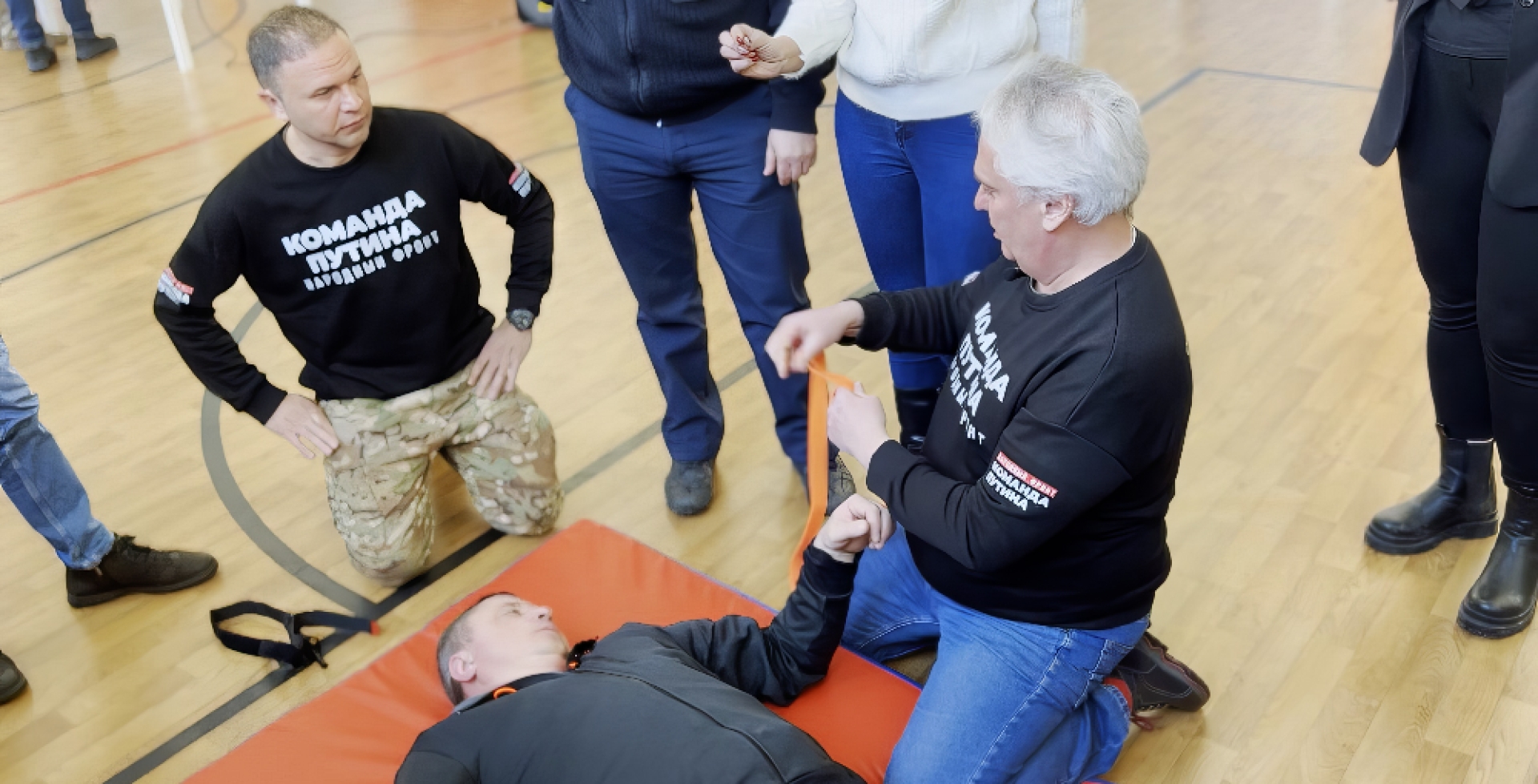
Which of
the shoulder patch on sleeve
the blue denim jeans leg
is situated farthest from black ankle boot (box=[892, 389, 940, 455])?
the blue denim jeans leg

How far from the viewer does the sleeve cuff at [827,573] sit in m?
2.12

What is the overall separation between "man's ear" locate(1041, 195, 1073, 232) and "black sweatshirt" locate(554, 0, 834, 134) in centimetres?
100

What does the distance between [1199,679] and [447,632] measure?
1.39 m

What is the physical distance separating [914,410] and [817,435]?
0.67m

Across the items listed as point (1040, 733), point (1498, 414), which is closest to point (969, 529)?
point (1040, 733)

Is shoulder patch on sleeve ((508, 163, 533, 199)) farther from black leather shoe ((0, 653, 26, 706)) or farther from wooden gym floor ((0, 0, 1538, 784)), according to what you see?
black leather shoe ((0, 653, 26, 706))

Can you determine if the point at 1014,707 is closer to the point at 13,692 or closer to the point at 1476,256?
the point at 1476,256

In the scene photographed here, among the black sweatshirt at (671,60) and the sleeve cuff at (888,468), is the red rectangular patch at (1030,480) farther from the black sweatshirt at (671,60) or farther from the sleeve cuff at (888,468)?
the black sweatshirt at (671,60)

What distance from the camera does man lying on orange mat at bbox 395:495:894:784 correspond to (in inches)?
72.2

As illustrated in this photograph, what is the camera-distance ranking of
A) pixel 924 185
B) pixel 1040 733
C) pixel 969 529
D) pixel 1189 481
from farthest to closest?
pixel 1189 481, pixel 924 185, pixel 1040 733, pixel 969 529

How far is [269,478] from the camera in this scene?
3283 millimetres

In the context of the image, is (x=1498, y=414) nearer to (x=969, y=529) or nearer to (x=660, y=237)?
(x=969, y=529)

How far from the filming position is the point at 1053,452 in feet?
5.72

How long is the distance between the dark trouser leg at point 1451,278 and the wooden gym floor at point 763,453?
10cm
